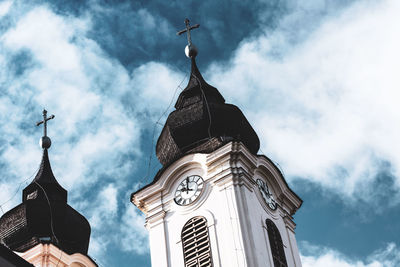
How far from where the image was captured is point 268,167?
24.6m

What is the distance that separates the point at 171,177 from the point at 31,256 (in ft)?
16.6

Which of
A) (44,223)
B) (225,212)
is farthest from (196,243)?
(44,223)

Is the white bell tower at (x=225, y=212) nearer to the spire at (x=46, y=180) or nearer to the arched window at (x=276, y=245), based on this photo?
the arched window at (x=276, y=245)

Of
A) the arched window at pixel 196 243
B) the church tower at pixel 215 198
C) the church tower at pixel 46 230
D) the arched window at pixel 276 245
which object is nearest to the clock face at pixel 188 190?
the church tower at pixel 215 198

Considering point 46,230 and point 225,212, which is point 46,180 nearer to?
point 46,230

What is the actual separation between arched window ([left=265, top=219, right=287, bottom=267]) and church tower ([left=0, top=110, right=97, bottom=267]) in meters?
6.66

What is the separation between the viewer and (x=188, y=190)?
23953 millimetres

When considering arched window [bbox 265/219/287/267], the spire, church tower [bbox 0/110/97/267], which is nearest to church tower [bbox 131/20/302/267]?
arched window [bbox 265/219/287/267]

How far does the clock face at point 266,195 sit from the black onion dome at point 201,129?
1085mm

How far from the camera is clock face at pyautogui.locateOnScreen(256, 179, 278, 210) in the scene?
24.1 m

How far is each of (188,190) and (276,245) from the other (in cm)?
262

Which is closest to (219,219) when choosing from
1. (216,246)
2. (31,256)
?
(216,246)

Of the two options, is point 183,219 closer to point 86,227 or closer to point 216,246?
point 216,246

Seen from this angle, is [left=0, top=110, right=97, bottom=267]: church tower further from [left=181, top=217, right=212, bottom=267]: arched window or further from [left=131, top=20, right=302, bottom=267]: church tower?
[left=181, top=217, right=212, bottom=267]: arched window
